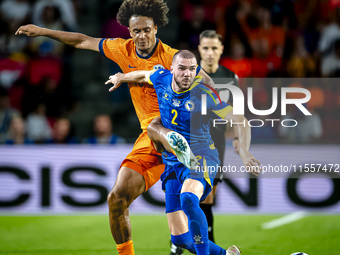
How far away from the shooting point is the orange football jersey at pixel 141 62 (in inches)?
158

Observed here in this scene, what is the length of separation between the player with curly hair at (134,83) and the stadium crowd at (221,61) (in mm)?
2023

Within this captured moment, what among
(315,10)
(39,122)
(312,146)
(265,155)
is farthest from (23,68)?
(315,10)

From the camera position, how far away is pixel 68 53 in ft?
23.7

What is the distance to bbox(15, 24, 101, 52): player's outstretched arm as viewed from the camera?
4156 mm

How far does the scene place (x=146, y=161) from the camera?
3893mm

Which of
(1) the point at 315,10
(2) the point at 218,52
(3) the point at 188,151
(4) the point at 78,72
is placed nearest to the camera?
(3) the point at 188,151

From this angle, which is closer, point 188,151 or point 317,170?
point 188,151

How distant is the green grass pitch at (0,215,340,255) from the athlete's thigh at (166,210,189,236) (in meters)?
0.84

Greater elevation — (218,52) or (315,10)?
(315,10)

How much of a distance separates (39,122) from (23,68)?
42.6 inches

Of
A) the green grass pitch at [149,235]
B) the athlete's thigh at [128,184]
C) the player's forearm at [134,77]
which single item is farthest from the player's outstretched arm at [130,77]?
the green grass pitch at [149,235]

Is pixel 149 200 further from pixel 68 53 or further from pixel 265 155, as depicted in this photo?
pixel 68 53

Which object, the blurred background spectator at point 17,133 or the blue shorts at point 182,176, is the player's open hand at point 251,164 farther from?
the blurred background spectator at point 17,133

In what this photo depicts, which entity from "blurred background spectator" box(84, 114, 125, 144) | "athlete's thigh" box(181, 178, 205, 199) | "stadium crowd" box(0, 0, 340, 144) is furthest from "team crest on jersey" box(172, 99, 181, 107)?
"blurred background spectator" box(84, 114, 125, 144)
